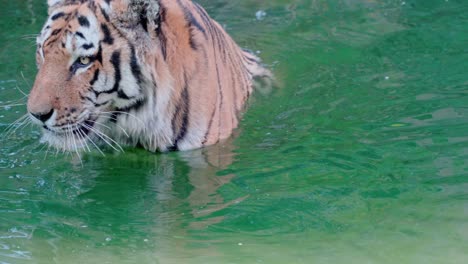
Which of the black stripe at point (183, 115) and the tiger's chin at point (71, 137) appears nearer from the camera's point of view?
the tiger's chin at point (71, 137)

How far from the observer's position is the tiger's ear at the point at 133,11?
3906mm

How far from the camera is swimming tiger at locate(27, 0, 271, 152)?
389 cm

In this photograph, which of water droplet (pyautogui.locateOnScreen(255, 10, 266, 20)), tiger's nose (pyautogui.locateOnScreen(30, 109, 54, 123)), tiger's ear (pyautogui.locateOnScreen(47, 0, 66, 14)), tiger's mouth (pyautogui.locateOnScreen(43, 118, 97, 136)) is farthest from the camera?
water droplet (pyautogui.locateOnScreen(255, 10, 266, 20))

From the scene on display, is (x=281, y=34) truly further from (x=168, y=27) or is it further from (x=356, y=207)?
(x=356, y=207)

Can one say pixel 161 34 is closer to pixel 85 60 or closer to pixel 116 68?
pixel 116 68

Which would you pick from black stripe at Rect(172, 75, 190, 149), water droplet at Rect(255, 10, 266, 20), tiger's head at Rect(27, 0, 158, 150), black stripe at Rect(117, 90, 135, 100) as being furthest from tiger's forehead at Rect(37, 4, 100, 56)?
water droplet at Rect(255, 10, 266, 20)

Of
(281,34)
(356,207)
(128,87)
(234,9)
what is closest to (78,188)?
(128,87)

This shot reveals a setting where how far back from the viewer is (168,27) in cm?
416

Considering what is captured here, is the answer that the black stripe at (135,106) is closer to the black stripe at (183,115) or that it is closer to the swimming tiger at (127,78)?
the swimming tiger at (127,78)

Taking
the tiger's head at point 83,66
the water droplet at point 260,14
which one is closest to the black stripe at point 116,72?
the tiger's head at point 83,66

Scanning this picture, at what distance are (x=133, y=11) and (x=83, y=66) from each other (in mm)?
344

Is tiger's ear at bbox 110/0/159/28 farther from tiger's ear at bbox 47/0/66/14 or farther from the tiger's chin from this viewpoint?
the tiger's chin

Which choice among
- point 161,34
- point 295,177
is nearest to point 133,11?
point 161,34

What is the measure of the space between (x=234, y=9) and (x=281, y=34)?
902 millimetres
